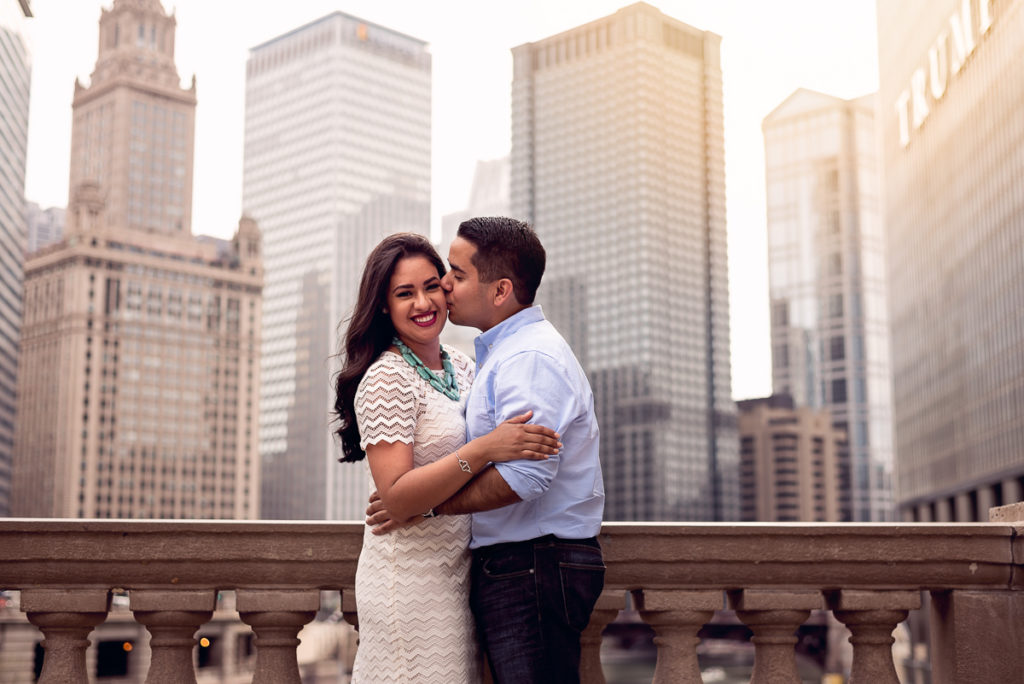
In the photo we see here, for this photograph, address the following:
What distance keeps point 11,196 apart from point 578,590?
12467 centimetres

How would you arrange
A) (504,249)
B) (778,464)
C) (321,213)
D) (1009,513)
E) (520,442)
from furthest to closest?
(321,213) < (778,464) < (1009,513) < (504,249) < (520,442)

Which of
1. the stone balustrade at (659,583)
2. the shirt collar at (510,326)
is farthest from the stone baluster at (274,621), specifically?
the shirt collar at (510,326)

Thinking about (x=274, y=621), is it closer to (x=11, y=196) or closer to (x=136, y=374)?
(x=11, y=196)

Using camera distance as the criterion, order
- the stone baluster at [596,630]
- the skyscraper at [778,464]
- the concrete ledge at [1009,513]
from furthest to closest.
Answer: the skyscraper at [778,464] → the concrete ledge at [1009,513] → the stone baluster at [596,630]

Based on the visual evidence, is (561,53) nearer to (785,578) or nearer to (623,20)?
(623,20)

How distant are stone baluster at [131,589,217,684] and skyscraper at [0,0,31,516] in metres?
108

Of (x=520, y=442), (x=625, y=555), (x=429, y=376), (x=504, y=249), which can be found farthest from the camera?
(x=625, y=555)

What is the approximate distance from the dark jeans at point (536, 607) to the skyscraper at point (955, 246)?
6362 cm

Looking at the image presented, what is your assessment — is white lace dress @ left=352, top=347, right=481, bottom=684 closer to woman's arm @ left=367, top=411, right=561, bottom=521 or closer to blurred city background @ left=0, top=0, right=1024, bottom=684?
woman's arm @ left=367, top=411, right=561, bottom=521

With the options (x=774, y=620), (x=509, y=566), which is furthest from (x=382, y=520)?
(x=774, y=620)

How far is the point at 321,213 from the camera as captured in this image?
189 meters

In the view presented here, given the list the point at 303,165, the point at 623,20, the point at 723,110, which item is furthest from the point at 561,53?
the point at 303,165

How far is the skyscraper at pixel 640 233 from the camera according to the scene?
168000mm

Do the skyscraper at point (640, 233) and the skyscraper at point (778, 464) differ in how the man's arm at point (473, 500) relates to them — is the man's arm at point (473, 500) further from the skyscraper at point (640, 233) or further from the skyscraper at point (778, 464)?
the skyscraper at point (778, 464)
